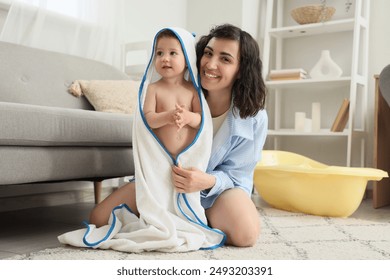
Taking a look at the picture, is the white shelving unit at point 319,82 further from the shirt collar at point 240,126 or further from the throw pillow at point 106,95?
the shirt collar at point 240,126

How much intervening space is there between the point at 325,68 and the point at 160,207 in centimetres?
215

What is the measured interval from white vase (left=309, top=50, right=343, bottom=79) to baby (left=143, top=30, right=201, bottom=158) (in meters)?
1.91

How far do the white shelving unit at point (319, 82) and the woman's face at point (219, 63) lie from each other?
1.67m

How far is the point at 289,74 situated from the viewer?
3082 millimetres

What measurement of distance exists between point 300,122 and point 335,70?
1.35ft

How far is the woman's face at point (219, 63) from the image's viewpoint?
135cm

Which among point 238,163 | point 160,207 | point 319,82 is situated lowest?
point 160,207

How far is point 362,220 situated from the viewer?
1.97 m

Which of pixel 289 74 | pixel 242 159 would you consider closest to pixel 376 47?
pixel 289 74

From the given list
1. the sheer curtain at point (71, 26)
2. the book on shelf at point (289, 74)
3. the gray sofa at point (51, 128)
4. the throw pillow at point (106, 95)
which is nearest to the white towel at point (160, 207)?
the gray sofa at point (51, 128)

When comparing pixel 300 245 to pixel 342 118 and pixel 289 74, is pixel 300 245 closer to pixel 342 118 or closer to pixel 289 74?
pixel 342 118

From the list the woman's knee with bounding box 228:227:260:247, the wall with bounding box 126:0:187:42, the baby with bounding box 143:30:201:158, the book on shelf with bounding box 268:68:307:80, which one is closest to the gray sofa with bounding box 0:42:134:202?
the baby with bounding box 143:30:201:158

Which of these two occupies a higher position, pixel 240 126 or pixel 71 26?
pixel 71 26

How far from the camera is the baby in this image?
129 centimetres
